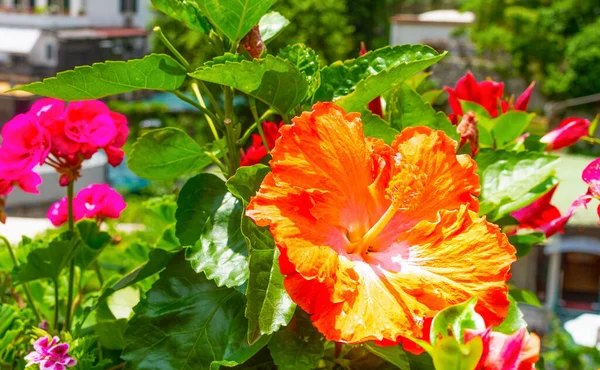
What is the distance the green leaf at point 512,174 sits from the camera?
550mm

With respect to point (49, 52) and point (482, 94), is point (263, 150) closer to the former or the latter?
point (482, 94)

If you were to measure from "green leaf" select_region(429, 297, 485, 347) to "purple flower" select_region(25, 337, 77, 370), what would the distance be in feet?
0.92

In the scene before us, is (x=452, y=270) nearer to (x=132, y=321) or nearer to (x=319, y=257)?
(x=319, y=257)

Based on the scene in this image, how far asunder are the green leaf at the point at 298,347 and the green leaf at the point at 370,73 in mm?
150

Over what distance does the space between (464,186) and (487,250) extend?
5cm

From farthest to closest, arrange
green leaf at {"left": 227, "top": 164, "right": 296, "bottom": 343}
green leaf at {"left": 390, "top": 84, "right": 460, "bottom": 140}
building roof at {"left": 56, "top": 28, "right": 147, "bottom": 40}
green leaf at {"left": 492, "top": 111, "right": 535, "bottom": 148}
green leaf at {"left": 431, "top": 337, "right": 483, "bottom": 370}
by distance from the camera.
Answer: building roof at {"left": 56, "top": 28, "right": 147, "bottom": 40} → green leaf at {"left": 492, "top": 111, "right": 535, "bottom": 148} → green leaf at {"left": 390, "top": 84, "right": 460, "bottom": 140} → green leaf at {"left": 227, "top": 164, "right": 296, "bottom": 343} → green leaf at {"left": 431, "top": 337, "right": 483, "bottom": 370}

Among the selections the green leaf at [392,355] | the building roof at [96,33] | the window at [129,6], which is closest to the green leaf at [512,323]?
the green leaf at [392,355]

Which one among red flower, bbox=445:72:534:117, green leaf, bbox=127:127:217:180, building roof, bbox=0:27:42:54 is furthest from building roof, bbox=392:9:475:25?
green leaf, bbox=127:127:217:180

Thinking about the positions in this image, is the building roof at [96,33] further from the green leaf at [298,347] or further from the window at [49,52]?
the green leaf at [298,347]

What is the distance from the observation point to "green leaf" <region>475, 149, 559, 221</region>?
0.55 meters

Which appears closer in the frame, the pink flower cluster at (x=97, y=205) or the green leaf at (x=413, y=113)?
the green leaf at (x=413, y=113)

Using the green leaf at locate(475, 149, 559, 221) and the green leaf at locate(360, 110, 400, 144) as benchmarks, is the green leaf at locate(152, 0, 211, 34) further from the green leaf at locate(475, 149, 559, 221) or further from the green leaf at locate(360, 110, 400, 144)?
the green leaf at locate(475, 149, 559, 221)

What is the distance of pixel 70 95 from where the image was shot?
46 cm

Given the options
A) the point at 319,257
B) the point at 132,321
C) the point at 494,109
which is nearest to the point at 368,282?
the point at 319,257
